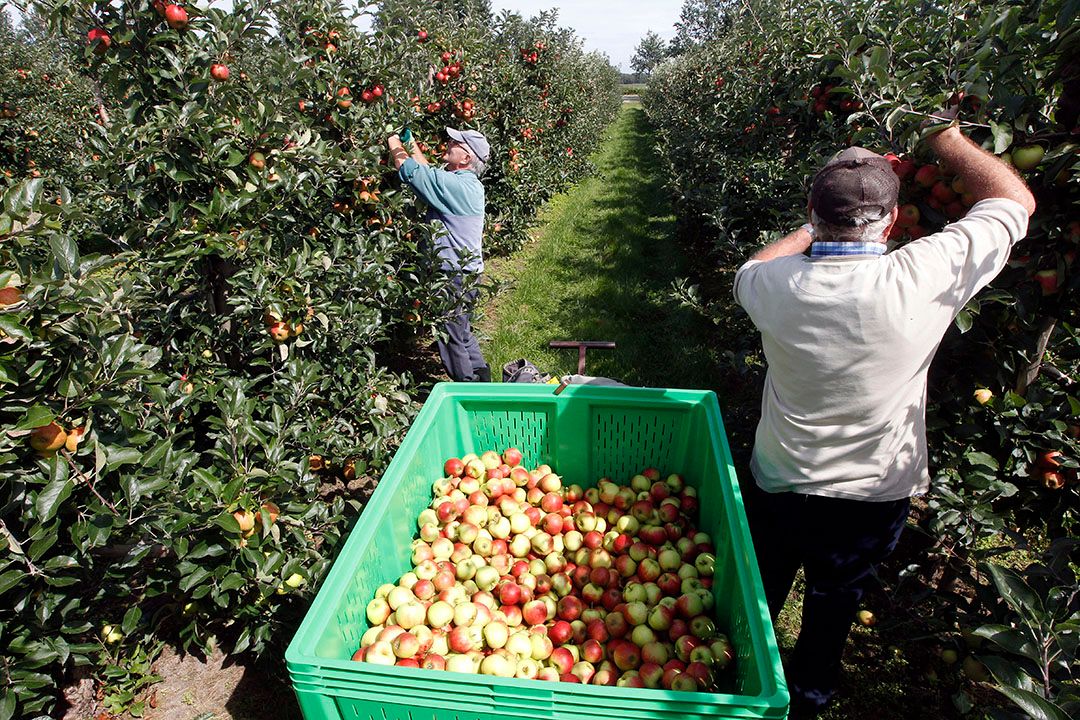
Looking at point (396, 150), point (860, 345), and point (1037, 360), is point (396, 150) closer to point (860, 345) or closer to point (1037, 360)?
point (860, 345)

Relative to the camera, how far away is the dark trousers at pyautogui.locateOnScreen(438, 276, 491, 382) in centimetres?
389

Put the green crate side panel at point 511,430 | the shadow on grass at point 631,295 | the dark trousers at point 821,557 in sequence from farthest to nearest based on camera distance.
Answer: the shadow on grass at point 631,295 < the green crate side panel at point 511,430 < the dark trousers at point 821,557

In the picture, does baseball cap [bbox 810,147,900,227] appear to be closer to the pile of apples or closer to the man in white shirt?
the man in white shirt

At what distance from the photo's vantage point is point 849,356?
5.14ft

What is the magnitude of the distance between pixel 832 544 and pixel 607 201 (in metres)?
9.84

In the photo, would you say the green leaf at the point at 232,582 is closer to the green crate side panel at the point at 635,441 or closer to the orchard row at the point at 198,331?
the orchard row at the point at 198,331

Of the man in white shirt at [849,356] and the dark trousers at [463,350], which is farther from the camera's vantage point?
the dark trousers at [463,350]

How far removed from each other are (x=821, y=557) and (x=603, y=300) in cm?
453

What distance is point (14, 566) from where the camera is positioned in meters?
1.60

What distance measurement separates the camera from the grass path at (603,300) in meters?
4.86

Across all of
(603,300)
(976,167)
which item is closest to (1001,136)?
(976,167)

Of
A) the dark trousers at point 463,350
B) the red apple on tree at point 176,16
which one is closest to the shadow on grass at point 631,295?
the dark trousers at point 463,350

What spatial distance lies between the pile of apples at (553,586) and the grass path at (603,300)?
1843 mm

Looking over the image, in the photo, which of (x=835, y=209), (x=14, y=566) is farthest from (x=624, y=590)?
(x=14, y=566)
